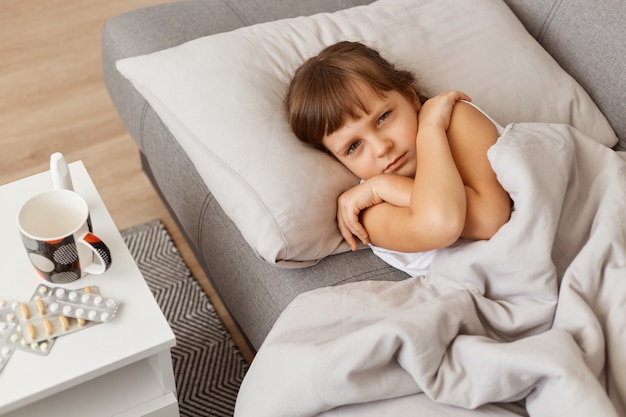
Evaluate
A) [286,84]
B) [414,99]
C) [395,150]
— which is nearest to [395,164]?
[395,150]

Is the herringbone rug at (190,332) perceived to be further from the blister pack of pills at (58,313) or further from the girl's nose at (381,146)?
the girl's nose at (381,146)

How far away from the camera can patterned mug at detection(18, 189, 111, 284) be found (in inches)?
43.2

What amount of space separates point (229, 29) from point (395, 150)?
0.60 m

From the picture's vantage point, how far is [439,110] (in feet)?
4.15

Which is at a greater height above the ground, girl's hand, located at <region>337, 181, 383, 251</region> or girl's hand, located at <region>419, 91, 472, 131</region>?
girl's hand, located at <region>419, 91, 472, 131</region>

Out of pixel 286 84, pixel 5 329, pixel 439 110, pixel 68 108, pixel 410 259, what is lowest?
pixel 68 108

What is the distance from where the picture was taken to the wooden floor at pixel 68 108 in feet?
6.64

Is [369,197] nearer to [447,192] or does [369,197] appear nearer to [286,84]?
[447,192]

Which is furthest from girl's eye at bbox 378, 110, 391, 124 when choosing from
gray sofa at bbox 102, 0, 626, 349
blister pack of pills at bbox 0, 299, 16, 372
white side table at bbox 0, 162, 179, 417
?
blister pack of pills at bbox 0, 299, 16, 372

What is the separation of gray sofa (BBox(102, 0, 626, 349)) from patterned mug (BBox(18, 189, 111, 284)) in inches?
11.5

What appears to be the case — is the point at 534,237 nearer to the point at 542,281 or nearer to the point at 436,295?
the point at 542,281

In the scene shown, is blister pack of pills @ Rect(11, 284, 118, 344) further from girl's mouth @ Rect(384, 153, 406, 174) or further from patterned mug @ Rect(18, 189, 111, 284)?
girl's mouth @ Rect(384, 153, 406, 174)

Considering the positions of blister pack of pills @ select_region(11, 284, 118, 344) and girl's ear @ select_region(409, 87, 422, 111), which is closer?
blister pack of pills @ select_region(11, 284, 118, 344)

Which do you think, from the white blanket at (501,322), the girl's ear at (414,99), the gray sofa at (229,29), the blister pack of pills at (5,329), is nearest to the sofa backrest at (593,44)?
the gray sofa at (229,29)
